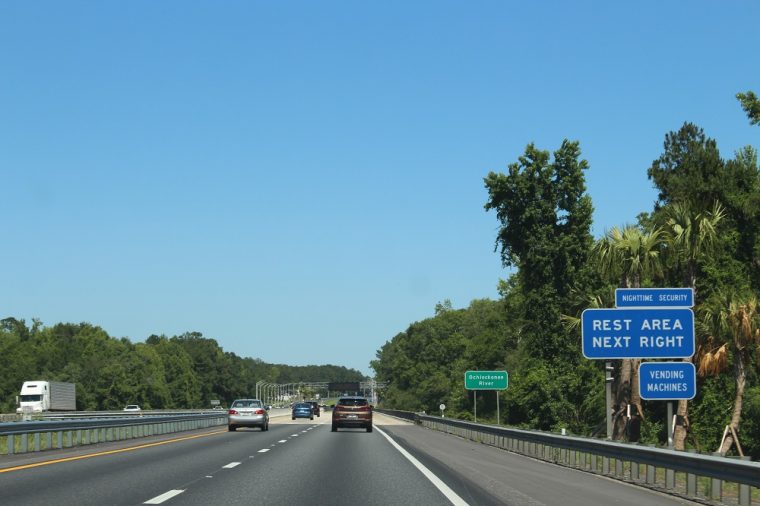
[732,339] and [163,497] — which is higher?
[732,339]

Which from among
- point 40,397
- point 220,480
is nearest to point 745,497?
point 220,480

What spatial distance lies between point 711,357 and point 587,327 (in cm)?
1208

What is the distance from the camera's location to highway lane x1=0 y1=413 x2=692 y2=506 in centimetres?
1312

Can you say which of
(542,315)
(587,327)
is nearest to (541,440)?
(587,327)

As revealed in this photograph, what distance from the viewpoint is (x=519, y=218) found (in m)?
62.1

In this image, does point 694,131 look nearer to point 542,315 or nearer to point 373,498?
point 542,315

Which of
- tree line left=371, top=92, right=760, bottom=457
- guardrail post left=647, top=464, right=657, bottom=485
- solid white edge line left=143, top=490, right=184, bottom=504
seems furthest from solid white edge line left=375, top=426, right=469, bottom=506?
tree line left=371, top=92, right=760, bottom=457

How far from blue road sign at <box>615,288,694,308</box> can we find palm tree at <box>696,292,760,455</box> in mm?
12788

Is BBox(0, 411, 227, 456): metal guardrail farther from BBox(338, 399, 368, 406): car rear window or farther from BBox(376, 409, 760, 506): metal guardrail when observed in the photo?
BBox(376, 409, 760, 506): metal guardrail

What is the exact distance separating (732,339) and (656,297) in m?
13.5

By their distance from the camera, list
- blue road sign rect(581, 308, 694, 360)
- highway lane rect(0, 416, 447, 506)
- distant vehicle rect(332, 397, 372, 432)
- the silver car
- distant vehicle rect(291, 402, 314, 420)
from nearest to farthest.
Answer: highway lane rect(0, 416, 447, 506)
blue road sign rect(581, 308, 694, 360)
distant vehicle rect(332, 397, 372, 432)
the silver car
distant vehicle rect(291, 402, 314, 420)

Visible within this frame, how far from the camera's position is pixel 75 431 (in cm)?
2983

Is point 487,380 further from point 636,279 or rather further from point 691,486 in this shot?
point 691,486

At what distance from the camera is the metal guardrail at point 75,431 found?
78.9 feet
